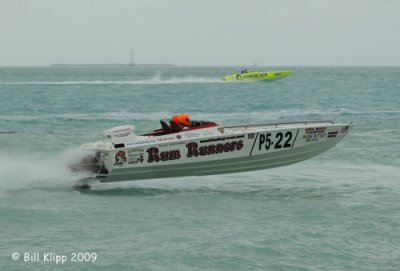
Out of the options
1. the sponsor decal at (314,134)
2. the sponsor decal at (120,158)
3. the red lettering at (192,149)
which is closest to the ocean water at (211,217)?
the sponsor decal at (120,158)

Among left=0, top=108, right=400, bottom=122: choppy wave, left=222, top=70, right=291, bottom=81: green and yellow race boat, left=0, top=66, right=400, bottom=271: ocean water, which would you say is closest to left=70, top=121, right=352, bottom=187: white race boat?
left=0, top=66, right=400, bottom=271: ocean water

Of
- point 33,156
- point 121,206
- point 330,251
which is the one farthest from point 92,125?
point 330,251

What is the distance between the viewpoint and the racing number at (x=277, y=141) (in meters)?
13.0

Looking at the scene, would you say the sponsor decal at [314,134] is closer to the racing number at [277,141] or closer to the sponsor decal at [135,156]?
the racing number at [277,141]

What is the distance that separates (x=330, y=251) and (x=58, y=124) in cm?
2075

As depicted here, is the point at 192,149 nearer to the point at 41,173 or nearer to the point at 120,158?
the point at 120,158

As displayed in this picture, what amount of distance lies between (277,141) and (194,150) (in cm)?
183

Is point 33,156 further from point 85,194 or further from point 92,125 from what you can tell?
point 92,125

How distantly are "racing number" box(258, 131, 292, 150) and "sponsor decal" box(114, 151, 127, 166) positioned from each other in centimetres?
293

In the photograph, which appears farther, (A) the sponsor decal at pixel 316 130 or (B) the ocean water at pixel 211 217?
(A) the sponsor decal at pixel 316 130

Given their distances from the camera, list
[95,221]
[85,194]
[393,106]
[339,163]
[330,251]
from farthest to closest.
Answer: [393,106] < [339,163] < [85,194] < [95,221] < [330,251]

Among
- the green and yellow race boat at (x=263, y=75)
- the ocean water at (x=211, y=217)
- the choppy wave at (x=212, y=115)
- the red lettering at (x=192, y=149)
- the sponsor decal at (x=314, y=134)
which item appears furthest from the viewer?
the green and yellow race boat at (x=263, y=75)

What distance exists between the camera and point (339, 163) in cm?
1644

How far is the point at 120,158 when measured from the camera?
12938 millimetres
